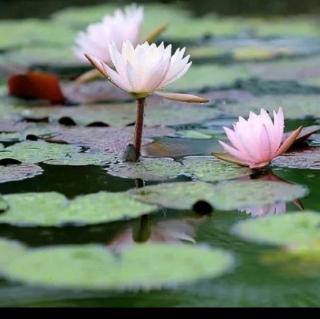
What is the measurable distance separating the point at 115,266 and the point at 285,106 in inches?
47.1

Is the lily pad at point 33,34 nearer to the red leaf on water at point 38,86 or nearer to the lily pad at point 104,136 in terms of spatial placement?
the red leaf on water at point 38,86

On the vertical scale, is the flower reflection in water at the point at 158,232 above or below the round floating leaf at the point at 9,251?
above

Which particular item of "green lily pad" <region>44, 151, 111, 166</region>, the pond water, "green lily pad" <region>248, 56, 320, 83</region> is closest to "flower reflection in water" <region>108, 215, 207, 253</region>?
the pond water

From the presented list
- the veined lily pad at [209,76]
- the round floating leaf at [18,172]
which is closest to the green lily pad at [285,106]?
the veined lily pad at [209,76]

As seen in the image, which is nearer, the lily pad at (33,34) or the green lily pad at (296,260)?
the green lily pad at (296,260)

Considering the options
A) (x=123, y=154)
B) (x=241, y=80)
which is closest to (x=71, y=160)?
(x=123, y=154)

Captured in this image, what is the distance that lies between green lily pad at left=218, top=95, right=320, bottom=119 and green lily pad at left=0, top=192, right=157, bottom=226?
821 mm

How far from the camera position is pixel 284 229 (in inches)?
47.0

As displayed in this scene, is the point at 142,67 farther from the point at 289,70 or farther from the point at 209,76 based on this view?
the point at 289,70

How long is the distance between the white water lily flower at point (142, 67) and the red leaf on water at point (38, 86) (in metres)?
0.81

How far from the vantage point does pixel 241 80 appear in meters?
2.58

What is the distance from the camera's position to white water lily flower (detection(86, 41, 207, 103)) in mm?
1460

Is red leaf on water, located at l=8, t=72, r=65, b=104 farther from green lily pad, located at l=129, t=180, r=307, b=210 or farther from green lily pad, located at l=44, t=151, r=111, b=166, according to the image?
green lily pad, located at l=129, t=180, r=307, b=210

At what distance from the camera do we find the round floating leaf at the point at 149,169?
1.49 meters
